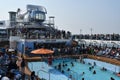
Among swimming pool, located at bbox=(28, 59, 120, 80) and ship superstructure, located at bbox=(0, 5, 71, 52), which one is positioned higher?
ship superstructure, located at bbox=(0, 5, 71, 52)

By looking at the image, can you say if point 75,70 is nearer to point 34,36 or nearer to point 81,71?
point 81,71

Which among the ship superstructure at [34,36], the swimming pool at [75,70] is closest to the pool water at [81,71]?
the swimming pool at [75,70]

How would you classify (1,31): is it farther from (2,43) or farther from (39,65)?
A: (39,65)

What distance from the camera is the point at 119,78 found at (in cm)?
1742

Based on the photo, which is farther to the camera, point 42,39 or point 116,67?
point 42,39

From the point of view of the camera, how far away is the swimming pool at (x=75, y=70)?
55.8ft

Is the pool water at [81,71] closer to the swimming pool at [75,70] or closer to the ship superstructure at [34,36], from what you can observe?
the swimming pool at [75,70]

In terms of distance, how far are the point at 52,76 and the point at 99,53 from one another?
9.06 metres

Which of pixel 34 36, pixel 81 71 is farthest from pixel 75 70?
pixel 34 36

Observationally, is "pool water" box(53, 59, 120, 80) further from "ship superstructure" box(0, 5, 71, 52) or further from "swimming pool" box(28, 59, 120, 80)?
"ship superstructure" box(0, 5, 71, 52)

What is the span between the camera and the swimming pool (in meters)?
17.0

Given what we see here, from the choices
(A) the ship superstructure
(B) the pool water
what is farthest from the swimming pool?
(A) the ship superstructure

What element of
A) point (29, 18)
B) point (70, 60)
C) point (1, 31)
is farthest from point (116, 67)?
point (1, 31)

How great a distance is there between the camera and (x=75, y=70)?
1989cm
